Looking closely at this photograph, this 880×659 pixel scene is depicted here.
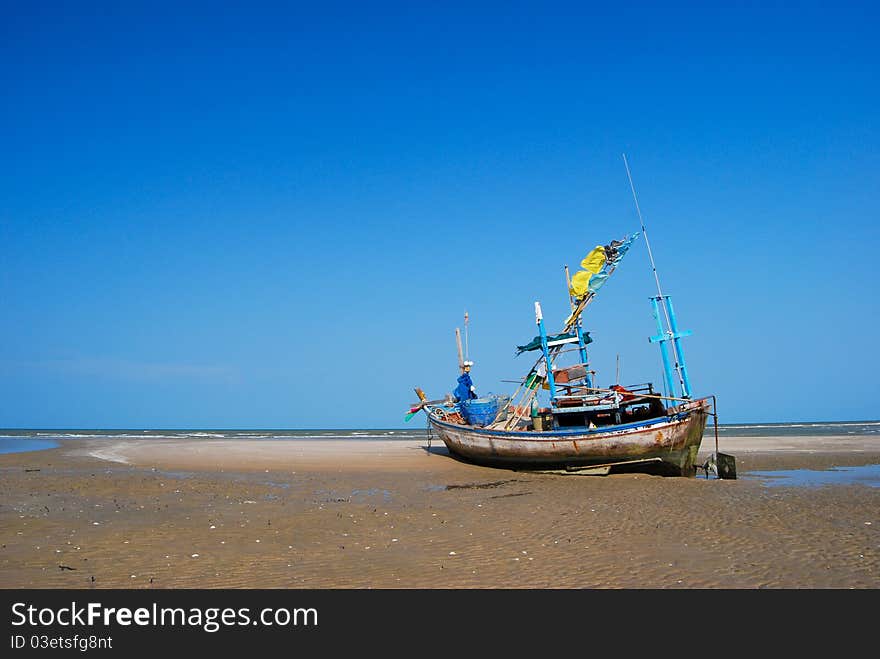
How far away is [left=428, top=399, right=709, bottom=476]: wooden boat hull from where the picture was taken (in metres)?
21.0

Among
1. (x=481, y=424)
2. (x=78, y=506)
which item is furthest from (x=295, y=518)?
(x=481, y=424)

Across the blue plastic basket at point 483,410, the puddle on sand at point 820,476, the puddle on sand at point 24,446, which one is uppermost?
the puddle on sand at point 24,446

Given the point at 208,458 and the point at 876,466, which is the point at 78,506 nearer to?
the point at 208,458

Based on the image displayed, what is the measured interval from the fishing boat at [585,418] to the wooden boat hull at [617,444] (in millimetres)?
34

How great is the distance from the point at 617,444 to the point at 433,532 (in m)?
11.7

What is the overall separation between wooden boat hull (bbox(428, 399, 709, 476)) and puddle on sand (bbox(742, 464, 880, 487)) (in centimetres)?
279

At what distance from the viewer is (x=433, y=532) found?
11961 mm

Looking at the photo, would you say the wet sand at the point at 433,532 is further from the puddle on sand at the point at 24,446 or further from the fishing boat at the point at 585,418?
the puddle on sand at the point at 24,446

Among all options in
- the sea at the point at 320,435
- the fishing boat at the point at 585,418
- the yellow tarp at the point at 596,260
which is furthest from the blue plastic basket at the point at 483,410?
the sea at the point at 320,435

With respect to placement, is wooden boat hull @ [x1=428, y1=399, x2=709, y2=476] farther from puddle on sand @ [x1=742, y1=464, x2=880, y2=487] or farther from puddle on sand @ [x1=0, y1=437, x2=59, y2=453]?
puddle on sand @ [x1=0, y1=437, x2=59, y2=453]

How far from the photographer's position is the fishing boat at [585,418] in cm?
2128

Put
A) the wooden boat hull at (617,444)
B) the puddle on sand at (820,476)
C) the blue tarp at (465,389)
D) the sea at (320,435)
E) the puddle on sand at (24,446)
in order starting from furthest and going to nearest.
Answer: the sea at (320,435)
the puddle on sand at (24,446)
the blue tarp at (465,389)
the wooden boat hull at (617,444)
the puddle on sand at (820,476)

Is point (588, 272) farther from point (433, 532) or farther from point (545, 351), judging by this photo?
point (433, 532)

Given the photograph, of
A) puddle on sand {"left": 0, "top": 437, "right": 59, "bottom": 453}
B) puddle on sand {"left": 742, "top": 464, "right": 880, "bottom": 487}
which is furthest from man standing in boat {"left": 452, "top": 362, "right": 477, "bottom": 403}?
puddle on sand {"left": 0, "top": 437, "right": 59, "bottom": 453}
